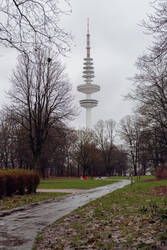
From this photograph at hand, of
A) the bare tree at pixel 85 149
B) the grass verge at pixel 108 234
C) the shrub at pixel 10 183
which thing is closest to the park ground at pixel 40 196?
the shrub at pixel 10 183

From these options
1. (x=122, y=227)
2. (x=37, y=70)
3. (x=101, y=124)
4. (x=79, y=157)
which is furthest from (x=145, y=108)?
(x=101, y=124)

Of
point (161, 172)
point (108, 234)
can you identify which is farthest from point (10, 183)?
point (161, 172)

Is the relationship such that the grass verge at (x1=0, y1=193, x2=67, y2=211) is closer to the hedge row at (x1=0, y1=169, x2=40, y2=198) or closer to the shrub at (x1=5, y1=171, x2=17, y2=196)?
the hedge row at (x1=0, y1=169, x2=40, y2=198)

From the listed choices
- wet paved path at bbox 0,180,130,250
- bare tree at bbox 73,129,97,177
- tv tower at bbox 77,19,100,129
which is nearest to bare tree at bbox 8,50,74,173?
wet paved path at bbox 0,180,130,250

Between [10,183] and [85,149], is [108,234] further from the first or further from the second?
[85,149]

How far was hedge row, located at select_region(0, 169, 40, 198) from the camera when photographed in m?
16.6

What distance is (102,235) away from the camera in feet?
20.0

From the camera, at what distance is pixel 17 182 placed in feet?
59.7

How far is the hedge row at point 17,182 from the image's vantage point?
1658 cm

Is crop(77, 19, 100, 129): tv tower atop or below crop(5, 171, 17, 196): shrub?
atop

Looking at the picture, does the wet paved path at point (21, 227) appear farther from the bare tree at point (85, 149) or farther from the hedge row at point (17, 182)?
the bare tree at point (85, 149)

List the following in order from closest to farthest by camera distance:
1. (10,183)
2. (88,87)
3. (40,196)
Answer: (10,183)
(40,196)
(88,87)

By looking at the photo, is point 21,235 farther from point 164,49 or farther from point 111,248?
point 164,49

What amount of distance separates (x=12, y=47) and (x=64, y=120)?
2291 centimetres
